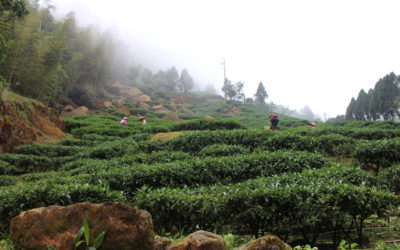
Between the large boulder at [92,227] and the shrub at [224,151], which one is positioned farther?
the shrub at [224,151]

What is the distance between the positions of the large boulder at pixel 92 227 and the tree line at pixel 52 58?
9.40 metres

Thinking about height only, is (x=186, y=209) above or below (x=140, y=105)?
below

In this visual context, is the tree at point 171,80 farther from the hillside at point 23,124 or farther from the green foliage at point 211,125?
the green foliage at point 211,125

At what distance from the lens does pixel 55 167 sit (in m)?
12.5

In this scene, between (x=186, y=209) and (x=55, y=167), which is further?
(x=55, y=167)

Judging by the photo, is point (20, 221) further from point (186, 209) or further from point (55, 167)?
point (55, 167)

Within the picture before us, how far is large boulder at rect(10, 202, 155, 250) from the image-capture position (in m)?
2.64

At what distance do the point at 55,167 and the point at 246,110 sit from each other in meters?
48.1

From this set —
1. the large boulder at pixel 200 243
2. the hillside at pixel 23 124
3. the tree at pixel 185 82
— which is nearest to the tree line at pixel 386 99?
the hillside at pixel 23 124

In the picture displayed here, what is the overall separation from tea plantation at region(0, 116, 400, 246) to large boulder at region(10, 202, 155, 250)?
173cm

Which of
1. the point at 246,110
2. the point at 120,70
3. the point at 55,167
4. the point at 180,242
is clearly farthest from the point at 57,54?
the point at 120,70

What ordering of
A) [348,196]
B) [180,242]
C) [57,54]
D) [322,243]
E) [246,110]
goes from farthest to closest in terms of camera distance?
1. [246,110]
2. [57,54]
3. [322,243]
4. [348,196]
5. [180,242]

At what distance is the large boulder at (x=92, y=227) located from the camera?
2.64 meters

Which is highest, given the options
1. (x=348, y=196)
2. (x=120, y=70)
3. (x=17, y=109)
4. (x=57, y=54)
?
(x=120, y=70)
